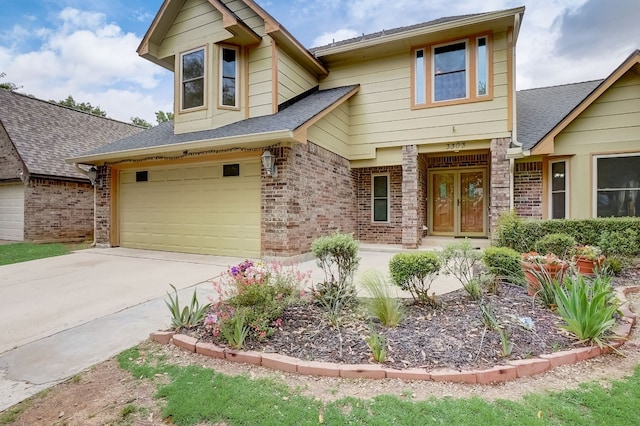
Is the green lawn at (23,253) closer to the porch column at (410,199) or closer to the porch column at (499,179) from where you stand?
the porch column at (410,199)

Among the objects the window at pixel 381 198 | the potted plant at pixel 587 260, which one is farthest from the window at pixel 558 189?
the window at pixel 381 198

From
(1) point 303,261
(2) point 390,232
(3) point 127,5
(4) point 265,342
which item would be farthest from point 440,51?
(3) point 127,5

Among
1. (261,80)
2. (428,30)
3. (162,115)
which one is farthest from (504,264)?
(162,115)

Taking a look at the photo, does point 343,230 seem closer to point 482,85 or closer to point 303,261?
point 303,261

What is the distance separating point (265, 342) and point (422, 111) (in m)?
8.33

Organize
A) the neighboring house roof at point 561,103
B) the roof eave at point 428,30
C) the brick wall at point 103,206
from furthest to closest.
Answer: the brick wall at point 103,206 < the roof eave at point 428,30 < the neighboring house roof at point 561,103

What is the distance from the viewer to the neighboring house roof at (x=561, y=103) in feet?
24.4

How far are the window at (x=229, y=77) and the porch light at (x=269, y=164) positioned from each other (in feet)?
8.43

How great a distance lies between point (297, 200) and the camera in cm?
792

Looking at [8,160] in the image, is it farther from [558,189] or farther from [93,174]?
[558,189]

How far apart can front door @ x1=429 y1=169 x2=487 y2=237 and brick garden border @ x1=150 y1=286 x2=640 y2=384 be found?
26.3 feet

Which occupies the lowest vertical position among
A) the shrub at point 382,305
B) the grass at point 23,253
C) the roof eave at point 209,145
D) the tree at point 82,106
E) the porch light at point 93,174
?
the grass at point 23,253

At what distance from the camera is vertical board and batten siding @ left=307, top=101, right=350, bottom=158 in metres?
8.68

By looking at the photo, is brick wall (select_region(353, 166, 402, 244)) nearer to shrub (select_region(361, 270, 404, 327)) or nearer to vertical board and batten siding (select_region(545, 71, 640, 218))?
vertical board and batten siding (select_region(545, 71, 640, 218))
